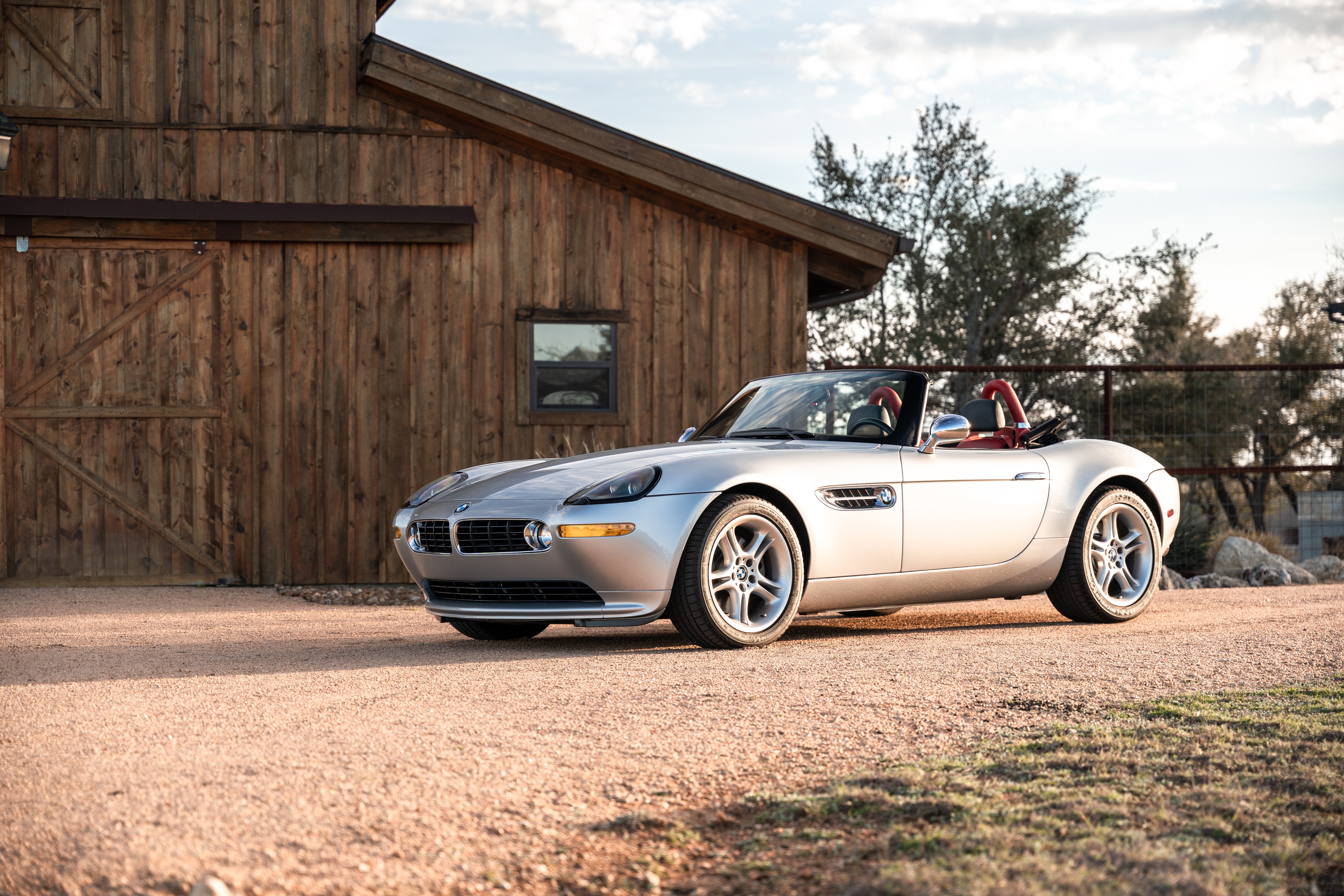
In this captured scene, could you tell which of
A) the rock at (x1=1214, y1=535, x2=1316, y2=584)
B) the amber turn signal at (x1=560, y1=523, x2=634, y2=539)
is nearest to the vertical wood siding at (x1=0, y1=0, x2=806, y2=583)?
the rock at (x1=1214, y1=535, x2=1316, y2=584)

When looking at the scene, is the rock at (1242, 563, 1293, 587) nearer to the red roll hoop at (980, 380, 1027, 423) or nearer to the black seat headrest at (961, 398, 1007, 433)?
the red roll hoop at (980, 380, 1027, 423)

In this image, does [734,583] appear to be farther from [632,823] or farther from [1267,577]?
[1267,577]

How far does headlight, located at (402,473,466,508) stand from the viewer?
22.2ft

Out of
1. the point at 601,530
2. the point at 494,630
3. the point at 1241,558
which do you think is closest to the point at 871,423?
the point at 601,530

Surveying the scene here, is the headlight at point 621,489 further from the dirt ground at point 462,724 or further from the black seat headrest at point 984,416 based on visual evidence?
the black seat headrest at point 984,416

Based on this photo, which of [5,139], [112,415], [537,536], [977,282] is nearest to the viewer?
[537,536]

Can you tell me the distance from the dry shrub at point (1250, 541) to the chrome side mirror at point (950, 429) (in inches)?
292

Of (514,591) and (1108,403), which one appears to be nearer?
(514,591)

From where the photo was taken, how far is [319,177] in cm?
1114

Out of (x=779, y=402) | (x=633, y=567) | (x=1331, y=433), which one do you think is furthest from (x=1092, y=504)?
(x=1331, y=433)

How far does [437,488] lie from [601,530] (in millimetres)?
1453

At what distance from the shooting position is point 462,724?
4184mm

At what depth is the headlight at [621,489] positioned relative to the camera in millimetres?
5828

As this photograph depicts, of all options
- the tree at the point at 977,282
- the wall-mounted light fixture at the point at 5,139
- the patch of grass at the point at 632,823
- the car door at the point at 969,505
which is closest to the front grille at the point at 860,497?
the car door at the point at 969,505
